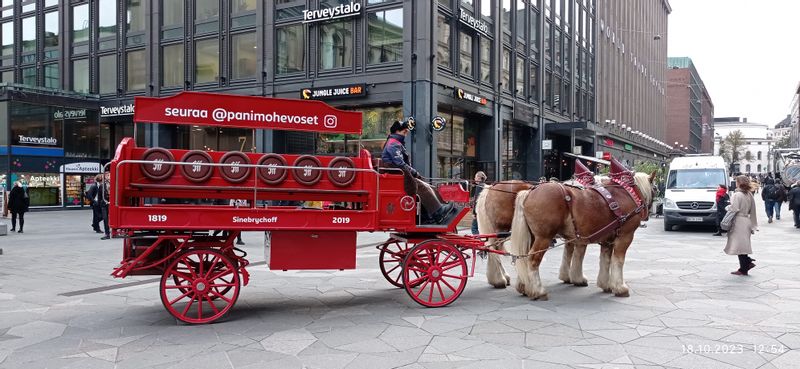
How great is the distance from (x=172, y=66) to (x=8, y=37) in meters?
14.3

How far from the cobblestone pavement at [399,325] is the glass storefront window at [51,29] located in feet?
96.9

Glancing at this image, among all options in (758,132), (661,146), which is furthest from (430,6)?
(758,132)

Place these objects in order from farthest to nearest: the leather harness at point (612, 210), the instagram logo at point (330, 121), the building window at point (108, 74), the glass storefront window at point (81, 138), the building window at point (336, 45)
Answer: the building window at point (108, 74)
the glass storefront window at point (81, 138)
the building window at point (336, 45)
the leather harness at point (612, 210)
the instagram logo at point (330, 121)

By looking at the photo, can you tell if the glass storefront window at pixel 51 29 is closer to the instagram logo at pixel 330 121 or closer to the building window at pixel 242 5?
the building window at pixel 242 5

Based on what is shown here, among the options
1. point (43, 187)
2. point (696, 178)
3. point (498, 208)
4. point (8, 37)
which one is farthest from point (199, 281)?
point (8, 37)

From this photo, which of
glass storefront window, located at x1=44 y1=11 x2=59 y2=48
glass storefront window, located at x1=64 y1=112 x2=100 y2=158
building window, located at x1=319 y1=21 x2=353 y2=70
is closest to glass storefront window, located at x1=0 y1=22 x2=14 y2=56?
glass storefront window, located at x1=44 y1=11 x2=59 y2=48

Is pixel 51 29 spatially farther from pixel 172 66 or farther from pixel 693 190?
pixel 693 190

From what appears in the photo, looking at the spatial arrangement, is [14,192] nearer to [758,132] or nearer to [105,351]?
[105,351]

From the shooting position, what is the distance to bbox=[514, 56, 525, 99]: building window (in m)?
31.0

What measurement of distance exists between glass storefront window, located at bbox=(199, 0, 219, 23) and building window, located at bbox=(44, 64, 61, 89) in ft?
38.0

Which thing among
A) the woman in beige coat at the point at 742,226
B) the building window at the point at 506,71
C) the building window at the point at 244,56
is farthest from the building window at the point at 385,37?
the woman in beige coat at the point at 742,226

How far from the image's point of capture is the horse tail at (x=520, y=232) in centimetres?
746

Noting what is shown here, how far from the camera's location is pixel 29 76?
114 ft

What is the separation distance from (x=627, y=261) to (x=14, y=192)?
61.2 ft
